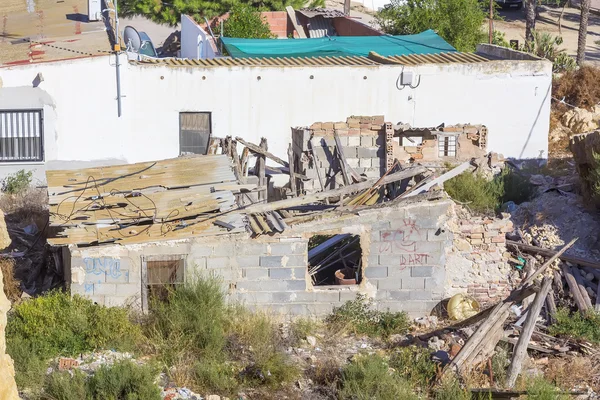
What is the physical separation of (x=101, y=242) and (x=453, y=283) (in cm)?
545

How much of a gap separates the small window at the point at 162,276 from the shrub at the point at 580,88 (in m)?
16.6

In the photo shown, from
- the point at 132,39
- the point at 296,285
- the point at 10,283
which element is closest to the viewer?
the point at 296,285

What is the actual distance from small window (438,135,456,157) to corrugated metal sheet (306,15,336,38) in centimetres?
1370

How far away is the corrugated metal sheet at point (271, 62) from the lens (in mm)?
22688

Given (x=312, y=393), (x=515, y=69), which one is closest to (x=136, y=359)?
(x=312, y=393)

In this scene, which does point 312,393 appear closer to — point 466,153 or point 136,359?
point 136,359

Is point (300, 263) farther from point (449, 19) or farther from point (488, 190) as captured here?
point (449, 19)

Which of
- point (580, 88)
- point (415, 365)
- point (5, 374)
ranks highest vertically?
point (580, 88)

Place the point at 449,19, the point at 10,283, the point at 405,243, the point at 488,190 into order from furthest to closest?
the point at 449,19 → the point at 488,190 → the point at 10,283 → the point at 405,243

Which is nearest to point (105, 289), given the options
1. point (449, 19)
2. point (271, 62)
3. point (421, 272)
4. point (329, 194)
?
point (329, 194)

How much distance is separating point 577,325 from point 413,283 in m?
2.52

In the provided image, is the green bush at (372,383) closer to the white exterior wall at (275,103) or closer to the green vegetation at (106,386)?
the green vegetation at (106,386)

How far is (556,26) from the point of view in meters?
41.9

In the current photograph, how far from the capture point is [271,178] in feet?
72.9
